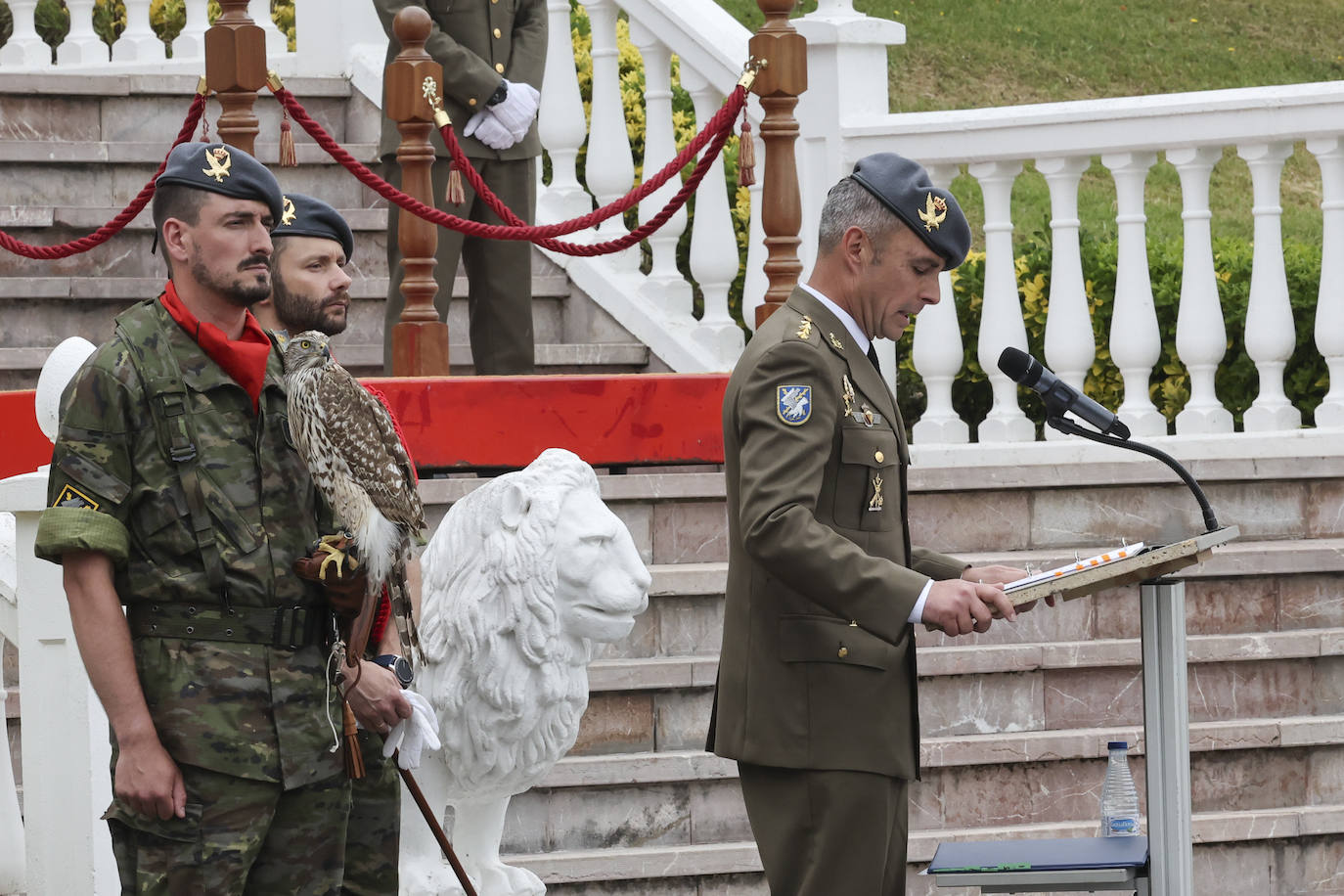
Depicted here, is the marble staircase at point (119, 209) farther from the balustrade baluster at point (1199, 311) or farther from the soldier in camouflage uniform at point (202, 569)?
the soldier in camouflage uniform at point (202, 569)

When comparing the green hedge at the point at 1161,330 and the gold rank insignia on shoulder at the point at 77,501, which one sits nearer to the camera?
the gold rank insignia on shoulder at the point at 77,501

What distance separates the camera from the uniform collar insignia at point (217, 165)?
130 inches

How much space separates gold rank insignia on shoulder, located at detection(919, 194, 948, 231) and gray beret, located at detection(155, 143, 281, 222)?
1.06 m

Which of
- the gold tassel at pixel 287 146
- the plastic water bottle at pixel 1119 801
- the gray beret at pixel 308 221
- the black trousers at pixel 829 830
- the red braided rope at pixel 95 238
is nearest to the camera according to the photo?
the black trousers at pixel 829 830

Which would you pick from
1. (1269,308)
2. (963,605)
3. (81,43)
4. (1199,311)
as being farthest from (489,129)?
(963,605)

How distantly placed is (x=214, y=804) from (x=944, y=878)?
1.15m

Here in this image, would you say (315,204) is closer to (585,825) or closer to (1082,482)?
(585,825)

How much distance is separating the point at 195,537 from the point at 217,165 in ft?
1.90

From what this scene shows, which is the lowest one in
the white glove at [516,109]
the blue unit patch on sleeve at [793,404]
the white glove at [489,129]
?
the blue unit patch on sleeve at [793,404]

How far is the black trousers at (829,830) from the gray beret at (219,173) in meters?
1.25

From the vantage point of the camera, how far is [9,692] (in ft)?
18.7

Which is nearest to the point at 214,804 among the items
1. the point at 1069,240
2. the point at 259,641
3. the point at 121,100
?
the point at 259,641

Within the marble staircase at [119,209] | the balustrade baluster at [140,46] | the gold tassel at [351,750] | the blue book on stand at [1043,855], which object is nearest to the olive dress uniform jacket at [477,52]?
the marble staircase at [119,209]

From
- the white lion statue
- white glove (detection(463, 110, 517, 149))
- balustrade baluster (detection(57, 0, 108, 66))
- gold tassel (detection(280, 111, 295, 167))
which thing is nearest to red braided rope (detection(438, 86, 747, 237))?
white glove (detection(463, 110, 517, 149))
